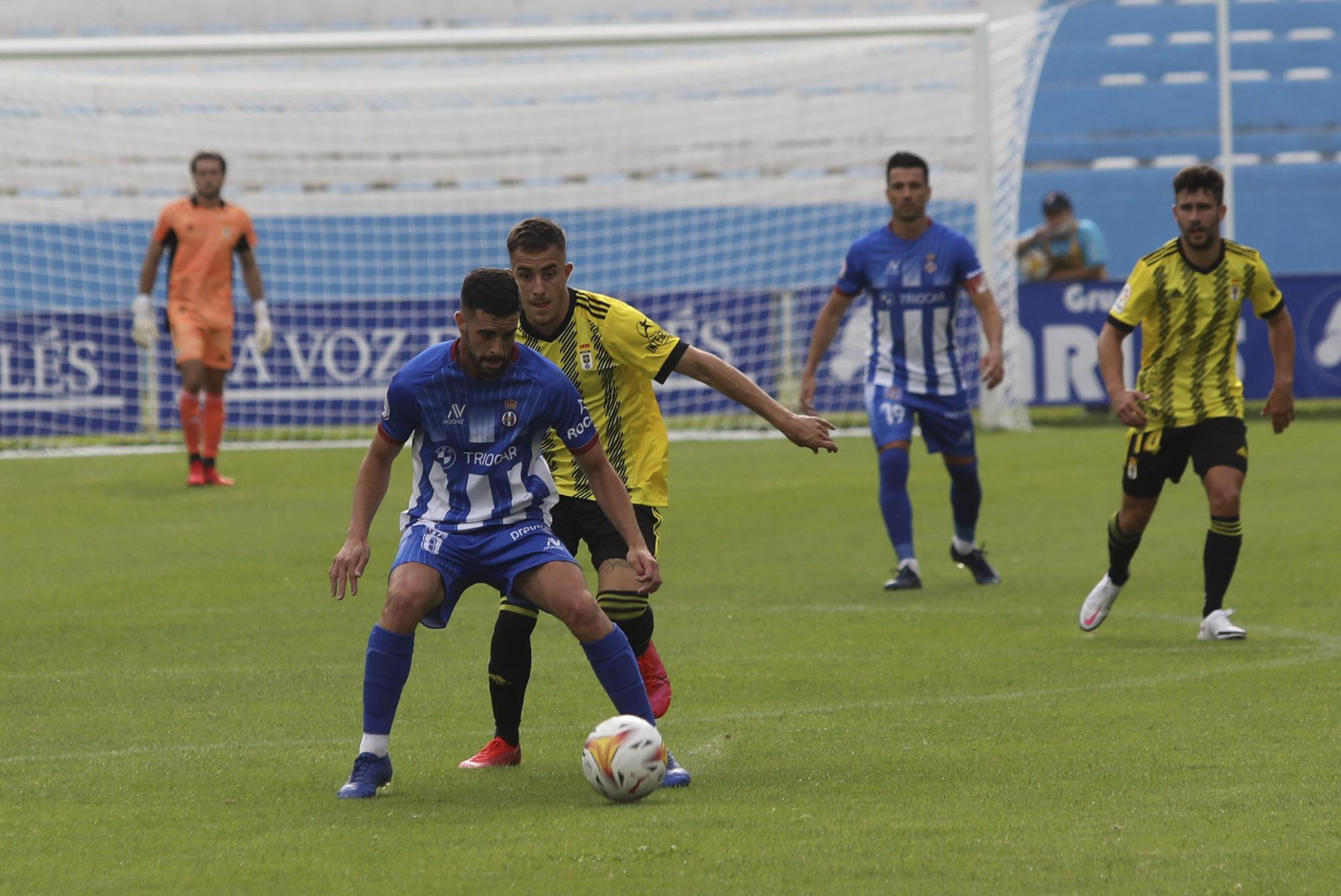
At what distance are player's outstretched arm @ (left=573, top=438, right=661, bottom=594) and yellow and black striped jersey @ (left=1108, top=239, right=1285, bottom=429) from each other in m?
3.32

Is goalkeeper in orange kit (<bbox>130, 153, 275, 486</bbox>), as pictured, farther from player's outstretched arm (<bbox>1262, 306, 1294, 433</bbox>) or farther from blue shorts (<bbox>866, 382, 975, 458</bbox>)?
player's outstretched arm (<bbox>1262, 306, 1294, 433</bbox>)

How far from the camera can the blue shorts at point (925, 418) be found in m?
9.80

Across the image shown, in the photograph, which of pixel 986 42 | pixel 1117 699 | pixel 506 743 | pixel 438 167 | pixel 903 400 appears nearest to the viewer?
pixel 506 743

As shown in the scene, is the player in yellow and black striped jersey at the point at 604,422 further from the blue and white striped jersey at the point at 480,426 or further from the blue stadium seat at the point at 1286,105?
the blue stadium seat at the point at 1286,105

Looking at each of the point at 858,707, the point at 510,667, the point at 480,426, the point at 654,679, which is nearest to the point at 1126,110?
the point at 858,707

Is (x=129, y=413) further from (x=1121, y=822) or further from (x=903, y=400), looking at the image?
(x=1121, y=822)

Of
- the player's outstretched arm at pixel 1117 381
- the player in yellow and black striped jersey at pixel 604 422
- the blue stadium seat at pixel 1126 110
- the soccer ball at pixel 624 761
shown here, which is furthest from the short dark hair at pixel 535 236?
the blue stadium seat at pixel 1126 110

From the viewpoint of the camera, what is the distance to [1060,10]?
18031 mm

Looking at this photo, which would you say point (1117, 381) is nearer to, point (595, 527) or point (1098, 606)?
point (1098, 606)

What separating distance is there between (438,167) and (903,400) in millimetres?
17148

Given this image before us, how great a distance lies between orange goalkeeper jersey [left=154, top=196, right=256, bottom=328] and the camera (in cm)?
1376

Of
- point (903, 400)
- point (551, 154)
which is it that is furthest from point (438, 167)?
point (903, 400)

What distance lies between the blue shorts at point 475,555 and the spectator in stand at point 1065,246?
14.4m

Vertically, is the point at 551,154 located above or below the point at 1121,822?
above
